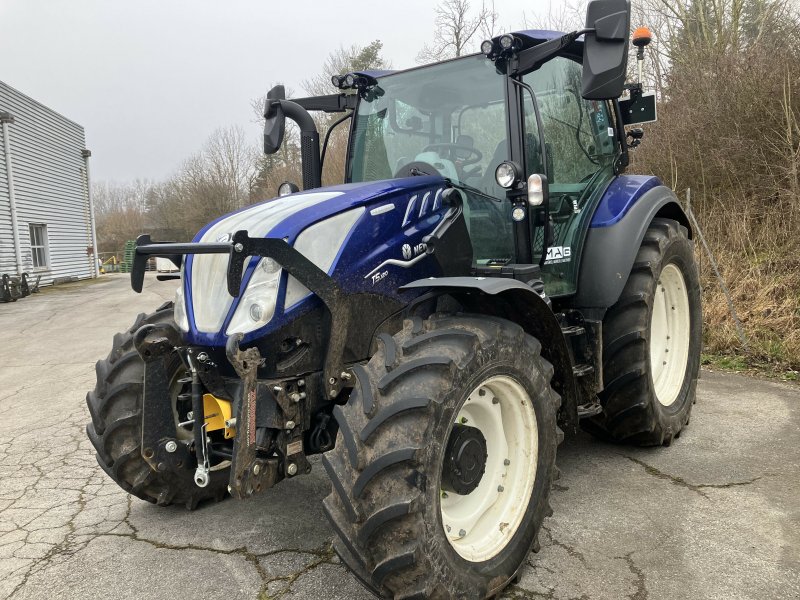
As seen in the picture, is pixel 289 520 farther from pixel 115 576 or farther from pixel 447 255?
pixel 447 255

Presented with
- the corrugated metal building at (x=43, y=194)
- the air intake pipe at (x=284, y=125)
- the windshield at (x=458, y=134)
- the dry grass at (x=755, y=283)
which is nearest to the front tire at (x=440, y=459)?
the windshield at (x=458, y=134)

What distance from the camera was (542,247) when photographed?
10.9 ft

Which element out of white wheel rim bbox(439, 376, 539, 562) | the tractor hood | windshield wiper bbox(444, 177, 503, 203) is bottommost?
white wheel rim bbox(439, 376, 539, 562)

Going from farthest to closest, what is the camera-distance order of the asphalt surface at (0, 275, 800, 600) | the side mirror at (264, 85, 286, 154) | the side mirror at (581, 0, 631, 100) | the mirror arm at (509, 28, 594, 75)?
the side mirror at (264, 85, 286, 154)
the mirror arm at (509, 28, 594, 75)
the side mirror at (581, 0, 631, 100)
the asphalt surface at (0, 275, 800, 600)

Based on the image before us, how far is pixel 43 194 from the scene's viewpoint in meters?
21.0

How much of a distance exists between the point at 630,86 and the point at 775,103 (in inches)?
205

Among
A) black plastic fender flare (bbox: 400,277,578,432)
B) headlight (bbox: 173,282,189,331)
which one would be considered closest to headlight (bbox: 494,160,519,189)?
black plastic fender flare (bbox: 400,277,578,432)

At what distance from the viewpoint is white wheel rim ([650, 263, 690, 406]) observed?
4.24 m

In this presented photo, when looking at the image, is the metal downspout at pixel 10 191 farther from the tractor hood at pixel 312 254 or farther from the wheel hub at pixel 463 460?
the wheel hub at pixel 463 460

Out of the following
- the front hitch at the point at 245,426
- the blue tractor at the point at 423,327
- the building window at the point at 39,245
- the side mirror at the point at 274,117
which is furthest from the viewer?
the building window at the point at 39,245

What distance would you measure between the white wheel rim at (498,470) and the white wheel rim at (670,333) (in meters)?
1.95

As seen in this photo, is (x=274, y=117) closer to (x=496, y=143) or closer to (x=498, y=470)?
(x=496, y=143)

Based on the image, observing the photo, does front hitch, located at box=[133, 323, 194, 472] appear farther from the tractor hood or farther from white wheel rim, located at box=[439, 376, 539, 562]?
white wheel rim, located at box=[439, 376, 539, 562]

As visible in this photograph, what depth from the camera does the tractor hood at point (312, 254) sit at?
248 cm
